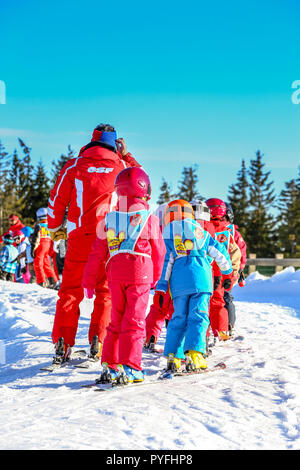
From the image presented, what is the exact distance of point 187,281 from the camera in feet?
14.4

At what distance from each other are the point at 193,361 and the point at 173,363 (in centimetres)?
Result: 18

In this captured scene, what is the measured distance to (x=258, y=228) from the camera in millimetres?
41562

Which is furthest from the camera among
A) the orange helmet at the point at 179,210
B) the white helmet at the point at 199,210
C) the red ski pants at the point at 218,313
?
the red ski pants at the point at 218,313

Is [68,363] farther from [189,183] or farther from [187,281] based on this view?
[189,183]

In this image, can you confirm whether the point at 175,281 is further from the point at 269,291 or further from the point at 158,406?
the point at 269,291

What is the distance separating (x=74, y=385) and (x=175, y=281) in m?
1.32

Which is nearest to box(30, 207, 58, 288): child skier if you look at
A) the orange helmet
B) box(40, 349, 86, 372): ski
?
box(40, 349, 86, 372): ski

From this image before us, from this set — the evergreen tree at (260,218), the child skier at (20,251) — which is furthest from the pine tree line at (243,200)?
the child skier at (20,251)

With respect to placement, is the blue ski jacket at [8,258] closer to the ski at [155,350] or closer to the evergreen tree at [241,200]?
the ski at [155,350]

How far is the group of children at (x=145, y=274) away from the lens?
3.78 metres

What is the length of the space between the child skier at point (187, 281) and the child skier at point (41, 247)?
7774 millimetres

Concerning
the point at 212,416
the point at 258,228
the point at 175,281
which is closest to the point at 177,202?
the point at 175,281
